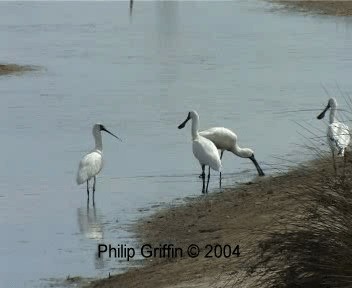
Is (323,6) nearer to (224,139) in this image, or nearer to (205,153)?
(224,139)

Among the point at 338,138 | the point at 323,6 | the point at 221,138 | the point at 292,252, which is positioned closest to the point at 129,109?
the point at 221,138

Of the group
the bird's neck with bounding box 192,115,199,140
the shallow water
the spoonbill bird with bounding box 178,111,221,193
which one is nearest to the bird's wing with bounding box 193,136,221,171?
the spoonbill bird with bounding box 178,111,221,193

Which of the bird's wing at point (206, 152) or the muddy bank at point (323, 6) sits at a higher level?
the bird's wing at point (206, 152)

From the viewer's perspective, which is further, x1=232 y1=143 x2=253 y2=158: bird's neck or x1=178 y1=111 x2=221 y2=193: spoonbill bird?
x1=232 y1=143 x2=253 y2=158: bird's neck

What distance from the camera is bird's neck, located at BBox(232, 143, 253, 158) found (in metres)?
15.9

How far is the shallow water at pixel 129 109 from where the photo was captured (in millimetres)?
12648

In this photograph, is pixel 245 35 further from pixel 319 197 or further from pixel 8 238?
pixel 319 197

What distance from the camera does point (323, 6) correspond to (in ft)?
165

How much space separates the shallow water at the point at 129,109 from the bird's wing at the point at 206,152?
304 millimetres

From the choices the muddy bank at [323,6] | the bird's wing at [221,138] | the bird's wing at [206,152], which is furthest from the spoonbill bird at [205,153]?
the muddy bank at [323,6]

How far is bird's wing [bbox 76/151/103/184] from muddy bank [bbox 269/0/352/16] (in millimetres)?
34197

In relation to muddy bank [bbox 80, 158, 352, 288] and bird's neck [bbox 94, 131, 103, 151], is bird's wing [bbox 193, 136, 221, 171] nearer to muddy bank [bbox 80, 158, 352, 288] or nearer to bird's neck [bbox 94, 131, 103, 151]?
bird's neck [bbox 94, 131, 103, 151]

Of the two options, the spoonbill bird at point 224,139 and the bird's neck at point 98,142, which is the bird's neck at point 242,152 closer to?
the spoonbill bird at point 224,139

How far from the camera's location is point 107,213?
13.3m
